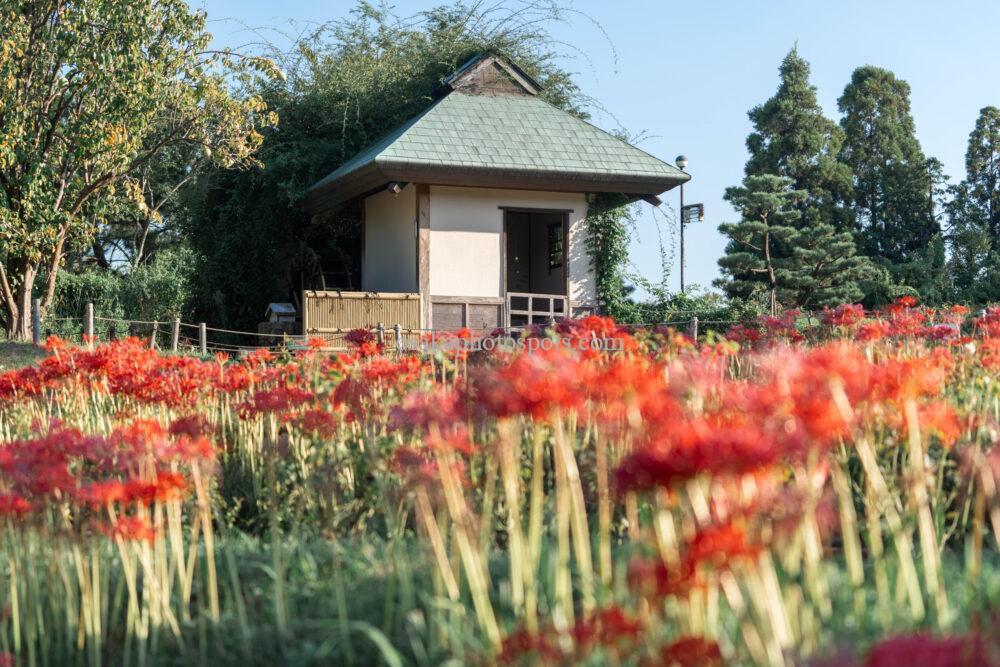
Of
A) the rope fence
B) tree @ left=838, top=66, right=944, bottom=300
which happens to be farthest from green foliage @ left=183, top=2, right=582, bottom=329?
tree @ left=838, top=66, right=944, bottom=300

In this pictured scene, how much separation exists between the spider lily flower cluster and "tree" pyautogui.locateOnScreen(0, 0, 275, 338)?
13248 mm

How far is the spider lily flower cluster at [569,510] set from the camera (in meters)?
2.20

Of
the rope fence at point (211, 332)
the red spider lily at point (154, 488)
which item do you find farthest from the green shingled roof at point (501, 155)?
A: the red spider lily at point (154, 488)

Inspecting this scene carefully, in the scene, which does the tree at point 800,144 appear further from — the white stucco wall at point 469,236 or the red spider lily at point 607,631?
the red spider lily at point 607,631

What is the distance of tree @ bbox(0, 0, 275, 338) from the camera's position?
1903cm

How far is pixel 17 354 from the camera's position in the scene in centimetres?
→ 1731

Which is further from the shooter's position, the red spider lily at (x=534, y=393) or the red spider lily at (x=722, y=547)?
the red spider lily at (x=534, y=393)

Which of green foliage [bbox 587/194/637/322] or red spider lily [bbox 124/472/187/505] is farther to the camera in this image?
green foliage [bbox 587/194/637/322]

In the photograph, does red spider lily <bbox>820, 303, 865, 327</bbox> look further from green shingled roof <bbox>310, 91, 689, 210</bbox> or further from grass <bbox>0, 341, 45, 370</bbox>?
grass <bbox>0, 341, 45, 370</bbox>

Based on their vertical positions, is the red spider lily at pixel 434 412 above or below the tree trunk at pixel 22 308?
below

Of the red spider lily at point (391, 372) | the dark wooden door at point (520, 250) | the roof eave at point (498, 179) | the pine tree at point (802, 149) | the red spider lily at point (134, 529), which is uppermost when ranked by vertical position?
the pine tree at point (802, 149)

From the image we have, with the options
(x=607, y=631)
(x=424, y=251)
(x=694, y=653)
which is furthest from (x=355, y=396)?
(x=424, y=251)

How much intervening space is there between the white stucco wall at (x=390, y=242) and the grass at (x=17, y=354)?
6528 millimetres

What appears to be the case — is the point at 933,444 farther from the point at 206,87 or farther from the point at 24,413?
the point at 206,87
